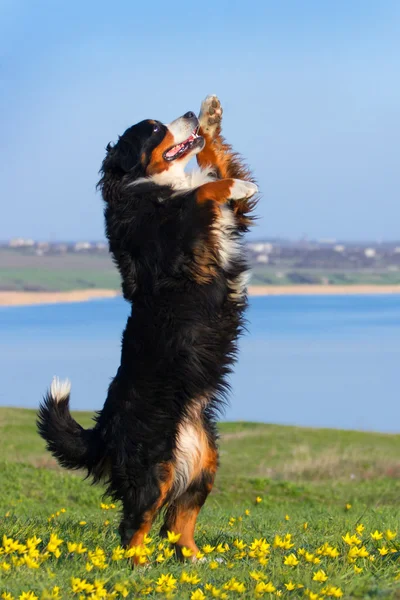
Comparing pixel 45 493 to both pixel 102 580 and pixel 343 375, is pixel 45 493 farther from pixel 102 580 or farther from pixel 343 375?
pixel 343 375

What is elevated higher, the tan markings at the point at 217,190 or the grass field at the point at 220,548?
the tan markings at the point at 217,190

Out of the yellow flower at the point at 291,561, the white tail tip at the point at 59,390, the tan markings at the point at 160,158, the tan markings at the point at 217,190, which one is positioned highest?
the tan markings at the point at 160,158

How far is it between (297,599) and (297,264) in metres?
91.8

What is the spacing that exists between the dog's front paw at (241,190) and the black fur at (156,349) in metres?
0.21

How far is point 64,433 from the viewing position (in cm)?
559

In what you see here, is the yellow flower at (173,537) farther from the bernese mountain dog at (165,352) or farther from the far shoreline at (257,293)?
the far shoreline at (257,293)

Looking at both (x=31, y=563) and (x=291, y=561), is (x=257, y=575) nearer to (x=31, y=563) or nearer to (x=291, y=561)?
(x=291, y=561)

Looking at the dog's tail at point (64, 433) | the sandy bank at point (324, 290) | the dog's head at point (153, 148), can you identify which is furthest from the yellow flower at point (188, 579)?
the sandy bank at point (324, 290)

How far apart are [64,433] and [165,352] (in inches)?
37.8

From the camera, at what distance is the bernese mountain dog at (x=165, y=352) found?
5.16 meters

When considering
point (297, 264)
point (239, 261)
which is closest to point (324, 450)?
point (239, 261)

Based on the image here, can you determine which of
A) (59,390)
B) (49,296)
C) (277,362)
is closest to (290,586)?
(59,390)

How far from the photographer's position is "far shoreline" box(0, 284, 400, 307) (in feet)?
247

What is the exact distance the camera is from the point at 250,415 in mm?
28422
